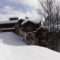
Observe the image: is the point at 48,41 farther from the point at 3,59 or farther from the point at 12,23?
the point at 3,59

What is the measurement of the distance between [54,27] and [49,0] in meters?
6.47

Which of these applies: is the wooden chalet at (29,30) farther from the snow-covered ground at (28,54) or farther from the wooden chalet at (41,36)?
the snow-covered ground at (28,54)

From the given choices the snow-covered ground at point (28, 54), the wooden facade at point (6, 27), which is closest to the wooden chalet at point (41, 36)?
the wooden facade at point (6, 27)

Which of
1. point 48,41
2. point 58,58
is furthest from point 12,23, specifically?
point 58,58

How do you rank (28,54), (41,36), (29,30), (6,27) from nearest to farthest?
(28,54), (41,36), (29,30), (6,27)

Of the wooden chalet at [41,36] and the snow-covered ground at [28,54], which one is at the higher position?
the snow-covered ground at [28,54]

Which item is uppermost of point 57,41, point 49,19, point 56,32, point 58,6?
→ point 58,6

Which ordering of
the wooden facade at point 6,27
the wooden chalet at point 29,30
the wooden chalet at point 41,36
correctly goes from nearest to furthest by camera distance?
the wooden chalet at point 41,36
the wooden chalet at point 29,30
the wooden facade at point 6,27

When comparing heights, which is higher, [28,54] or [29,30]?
[28,54]

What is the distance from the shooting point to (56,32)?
28.2 m

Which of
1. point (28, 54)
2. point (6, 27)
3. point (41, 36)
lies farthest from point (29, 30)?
point (28, 54)

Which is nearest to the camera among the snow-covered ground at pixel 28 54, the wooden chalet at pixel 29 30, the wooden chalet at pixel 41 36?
the snow-covered ground at pixel 28 54

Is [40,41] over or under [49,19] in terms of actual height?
under

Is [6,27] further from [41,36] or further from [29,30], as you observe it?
[41,36]
